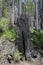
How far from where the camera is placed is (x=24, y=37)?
10.6 metres

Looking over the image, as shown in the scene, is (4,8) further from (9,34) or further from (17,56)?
(17,56)

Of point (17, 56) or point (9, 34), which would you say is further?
point (9, 34)

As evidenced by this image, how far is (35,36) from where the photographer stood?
46.4 feet

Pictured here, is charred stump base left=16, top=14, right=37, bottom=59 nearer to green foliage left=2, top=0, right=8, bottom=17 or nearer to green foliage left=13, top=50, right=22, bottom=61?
green foliage left=13, top=50, right=22, bottom=61

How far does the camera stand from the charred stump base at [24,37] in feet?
34.3

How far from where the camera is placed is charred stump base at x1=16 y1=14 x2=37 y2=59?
34.3ft

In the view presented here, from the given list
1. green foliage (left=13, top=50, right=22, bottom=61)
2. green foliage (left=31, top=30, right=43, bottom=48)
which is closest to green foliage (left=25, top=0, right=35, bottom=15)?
green foliage (left=31, top=30, right=43, bottom=48)

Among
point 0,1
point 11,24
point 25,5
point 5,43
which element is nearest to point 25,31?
point 5,43

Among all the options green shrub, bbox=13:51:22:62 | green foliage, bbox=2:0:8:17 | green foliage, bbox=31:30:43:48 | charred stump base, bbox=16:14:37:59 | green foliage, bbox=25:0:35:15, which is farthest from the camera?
green foliage, bbox=25:0:35:15

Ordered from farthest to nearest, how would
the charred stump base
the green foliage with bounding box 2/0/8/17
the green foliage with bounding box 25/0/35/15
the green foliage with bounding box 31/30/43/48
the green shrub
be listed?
the green foliage with bounding box 25/0/35/15 → the green foliage with bounding box 2/0/8/17 → the green foliage with bounding box 31/30/43/48 → the charred stump base → the green shrub

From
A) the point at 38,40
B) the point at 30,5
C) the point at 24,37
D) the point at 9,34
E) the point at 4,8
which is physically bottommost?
the point at 38,40

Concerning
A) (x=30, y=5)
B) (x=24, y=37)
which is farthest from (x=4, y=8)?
(x=24, y=37)

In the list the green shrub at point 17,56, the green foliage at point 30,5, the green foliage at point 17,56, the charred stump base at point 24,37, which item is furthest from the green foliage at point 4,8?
the green shrub at point 17,56

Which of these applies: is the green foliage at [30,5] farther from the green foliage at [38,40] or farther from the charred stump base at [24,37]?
the charred stump base at [24,37]
